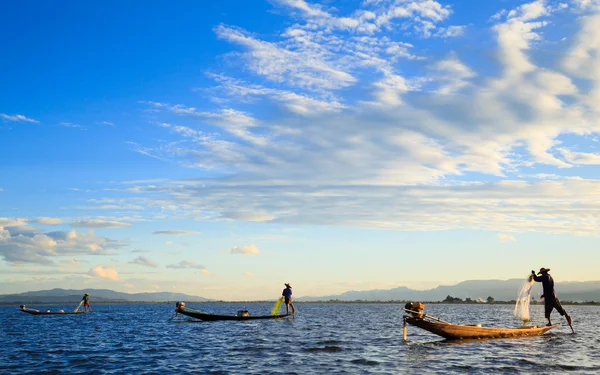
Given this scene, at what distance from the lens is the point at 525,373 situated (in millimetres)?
20656

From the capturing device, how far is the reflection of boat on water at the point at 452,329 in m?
29.3

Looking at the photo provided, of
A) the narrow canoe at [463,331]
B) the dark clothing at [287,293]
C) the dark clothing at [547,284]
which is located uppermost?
the dark clothing at [547,284]

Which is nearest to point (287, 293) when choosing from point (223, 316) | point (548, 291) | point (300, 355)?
point (223, 316)

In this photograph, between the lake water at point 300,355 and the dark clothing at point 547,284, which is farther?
the dark clothing at point 547,284

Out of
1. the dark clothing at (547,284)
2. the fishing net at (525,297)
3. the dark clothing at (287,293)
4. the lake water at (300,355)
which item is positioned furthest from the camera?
the dark clothing at (287,293)

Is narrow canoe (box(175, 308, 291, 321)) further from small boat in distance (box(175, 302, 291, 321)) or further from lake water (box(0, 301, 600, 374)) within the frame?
lake water (box(0, 301, 600, 374))

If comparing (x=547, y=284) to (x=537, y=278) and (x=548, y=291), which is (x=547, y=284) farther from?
(x=537, y=278)

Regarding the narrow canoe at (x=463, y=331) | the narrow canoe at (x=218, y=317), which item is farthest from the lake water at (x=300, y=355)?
the narrow canoe at (x=218, y=317)

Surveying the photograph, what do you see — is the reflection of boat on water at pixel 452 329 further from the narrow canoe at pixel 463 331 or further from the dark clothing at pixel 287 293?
the dark clothing at pixel 287 293

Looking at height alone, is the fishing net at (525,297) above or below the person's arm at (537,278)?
below

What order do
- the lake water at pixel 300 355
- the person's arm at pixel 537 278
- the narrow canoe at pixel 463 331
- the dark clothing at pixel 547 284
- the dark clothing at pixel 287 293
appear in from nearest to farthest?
the lake water at pixel 300 355 < the narrow canoe at pixel 463 331 < the dark clothing at pixel 547 284 < the person's arm at pixel 537 278 < the dark clothing at pixel 287 293

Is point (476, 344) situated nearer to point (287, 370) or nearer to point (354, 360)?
point (354, 360)

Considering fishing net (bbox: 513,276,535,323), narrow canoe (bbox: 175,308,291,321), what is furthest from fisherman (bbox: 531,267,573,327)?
narrow canoe (bbox: 175,308,291,321)

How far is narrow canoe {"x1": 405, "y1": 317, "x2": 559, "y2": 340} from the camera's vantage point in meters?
29.3
